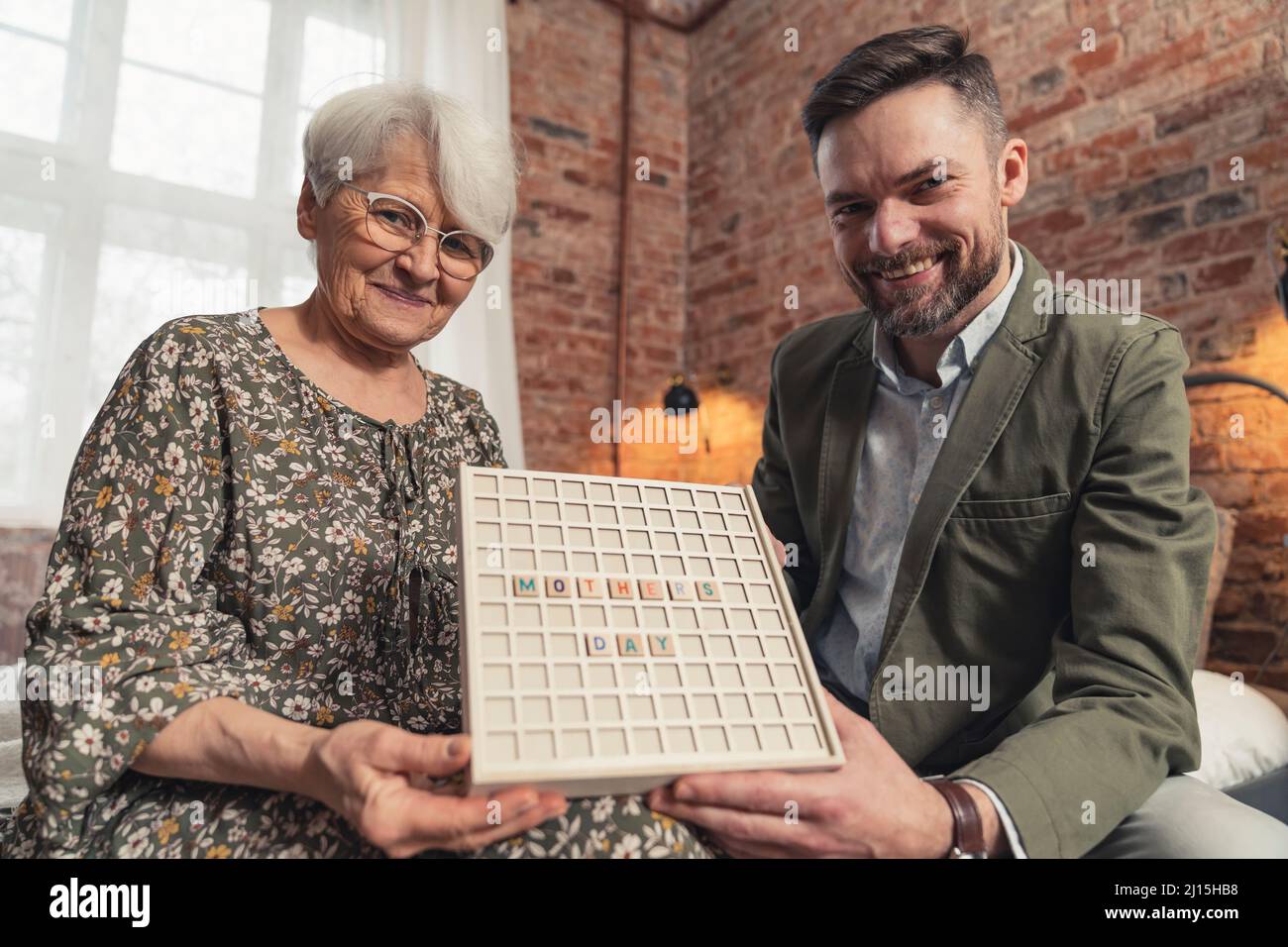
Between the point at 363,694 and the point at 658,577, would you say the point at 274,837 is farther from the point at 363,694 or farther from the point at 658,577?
the point at 658,577

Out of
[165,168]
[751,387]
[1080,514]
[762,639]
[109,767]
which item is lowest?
[109,767]

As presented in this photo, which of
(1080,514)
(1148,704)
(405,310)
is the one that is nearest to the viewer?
(1148,704)

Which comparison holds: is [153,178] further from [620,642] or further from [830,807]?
[830,807]

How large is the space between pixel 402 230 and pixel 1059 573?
98 centimetres

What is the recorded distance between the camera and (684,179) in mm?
4445

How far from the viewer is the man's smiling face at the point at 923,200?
48.4 inches

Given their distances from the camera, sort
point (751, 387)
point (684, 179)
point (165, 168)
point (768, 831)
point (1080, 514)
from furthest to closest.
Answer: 1. point (684, 179)
2. point (751, 387)
3. point (165, 168)
4. point (1080, 514)
5. point (768, 831)

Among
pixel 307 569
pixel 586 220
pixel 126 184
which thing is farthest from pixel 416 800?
pixel 586 220

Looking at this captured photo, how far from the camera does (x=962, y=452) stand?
1.16 m

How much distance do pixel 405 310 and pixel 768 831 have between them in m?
0.86

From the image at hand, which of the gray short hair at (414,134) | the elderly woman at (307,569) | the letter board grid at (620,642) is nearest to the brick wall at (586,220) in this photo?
the elderly woman at (307,569)

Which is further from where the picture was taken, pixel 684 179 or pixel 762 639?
pixel 684 179

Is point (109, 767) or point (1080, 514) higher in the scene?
point (1080, 514)

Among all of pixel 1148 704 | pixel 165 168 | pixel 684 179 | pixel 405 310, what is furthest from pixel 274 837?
pixel 684 179
